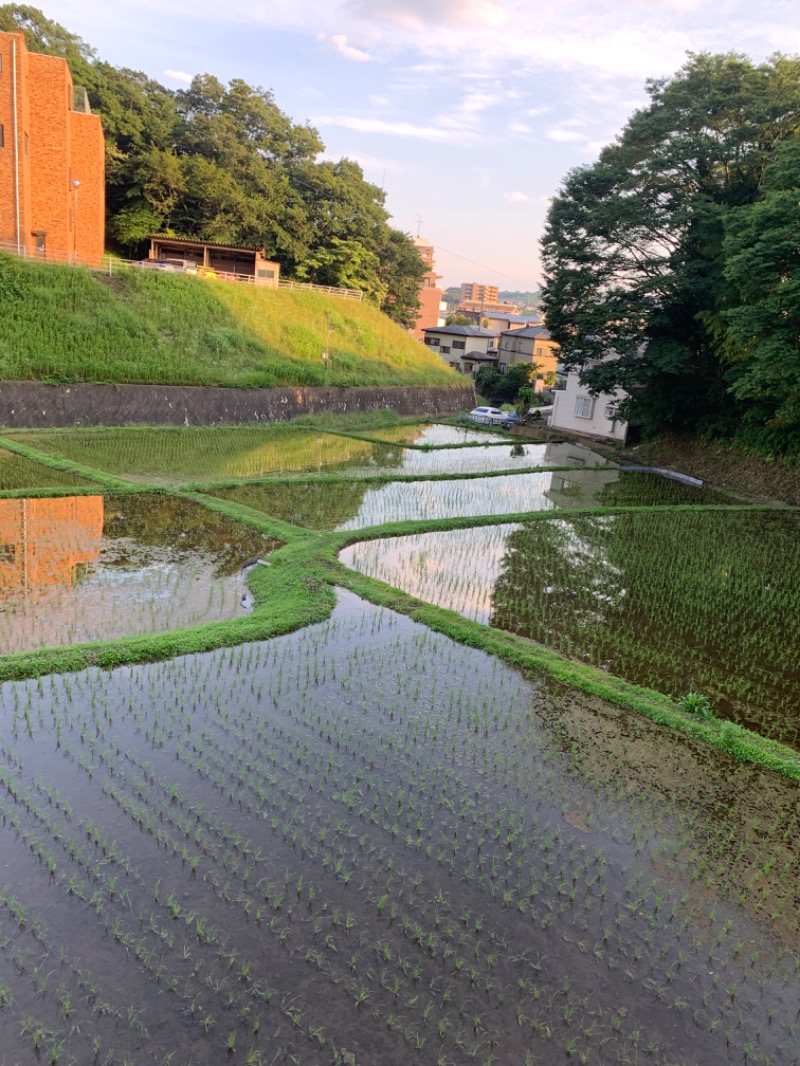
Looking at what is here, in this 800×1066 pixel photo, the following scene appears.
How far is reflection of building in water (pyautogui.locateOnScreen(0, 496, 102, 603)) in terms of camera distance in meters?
9.52

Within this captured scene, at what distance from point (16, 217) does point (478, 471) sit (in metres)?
19.8

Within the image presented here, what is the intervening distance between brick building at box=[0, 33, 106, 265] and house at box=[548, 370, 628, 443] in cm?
2145

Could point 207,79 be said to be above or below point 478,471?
above

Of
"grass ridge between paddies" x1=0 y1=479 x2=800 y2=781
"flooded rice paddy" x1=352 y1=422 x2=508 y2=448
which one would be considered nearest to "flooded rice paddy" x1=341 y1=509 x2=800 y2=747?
"grass ridge between paddies" x1=0 y1=479 x2=800 y2=781

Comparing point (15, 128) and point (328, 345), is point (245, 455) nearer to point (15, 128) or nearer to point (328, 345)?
point (328, 345)

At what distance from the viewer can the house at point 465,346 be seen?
53.6 metres

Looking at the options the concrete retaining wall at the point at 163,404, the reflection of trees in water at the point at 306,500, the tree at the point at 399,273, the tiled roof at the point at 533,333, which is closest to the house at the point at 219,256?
the concrete retaining wall at the point at 163,404

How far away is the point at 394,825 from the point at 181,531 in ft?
27.4

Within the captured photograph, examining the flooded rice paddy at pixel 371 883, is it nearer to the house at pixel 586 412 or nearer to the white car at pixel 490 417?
the house at pixel 586 412

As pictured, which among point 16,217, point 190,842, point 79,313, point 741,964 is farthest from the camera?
point 16,217

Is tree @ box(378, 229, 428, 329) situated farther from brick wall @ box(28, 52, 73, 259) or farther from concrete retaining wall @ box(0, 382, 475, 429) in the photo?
brick wall @ box(28, 52, 73, 259)

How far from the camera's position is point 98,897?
169 inches

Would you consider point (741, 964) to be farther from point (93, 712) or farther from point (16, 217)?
point (16, 217)

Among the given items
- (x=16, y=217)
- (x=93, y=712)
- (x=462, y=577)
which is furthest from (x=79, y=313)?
(x=93, y=712)
